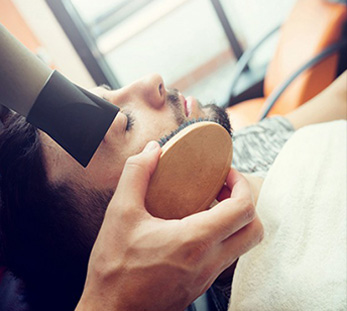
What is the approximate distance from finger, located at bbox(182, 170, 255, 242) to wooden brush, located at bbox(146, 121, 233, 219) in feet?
0.37

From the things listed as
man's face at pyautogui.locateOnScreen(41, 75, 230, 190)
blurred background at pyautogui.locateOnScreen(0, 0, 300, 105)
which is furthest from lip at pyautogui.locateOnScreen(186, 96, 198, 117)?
blurred background at pyautogui.locateOnScreen(0, 0, 300, 105)

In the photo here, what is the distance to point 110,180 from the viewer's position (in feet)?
2.38

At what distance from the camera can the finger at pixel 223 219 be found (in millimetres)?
468

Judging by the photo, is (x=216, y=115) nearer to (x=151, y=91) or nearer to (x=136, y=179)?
(x=151, y=91)

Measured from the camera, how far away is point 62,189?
29.1 inches

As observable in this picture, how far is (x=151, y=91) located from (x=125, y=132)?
0.13m

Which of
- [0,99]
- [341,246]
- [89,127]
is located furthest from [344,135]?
[0,99]

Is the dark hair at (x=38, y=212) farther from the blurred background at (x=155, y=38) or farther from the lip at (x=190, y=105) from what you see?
the blurred background at (x=155, y=38)

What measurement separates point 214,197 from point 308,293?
0.89 feet

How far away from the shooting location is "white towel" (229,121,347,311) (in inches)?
26.0

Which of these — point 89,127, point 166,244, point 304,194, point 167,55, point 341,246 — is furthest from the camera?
point 167,55

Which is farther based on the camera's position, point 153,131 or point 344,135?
point 344,135

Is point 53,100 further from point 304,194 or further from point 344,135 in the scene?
point 344,135

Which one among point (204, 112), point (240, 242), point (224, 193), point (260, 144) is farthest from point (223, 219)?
point (260, 144)
